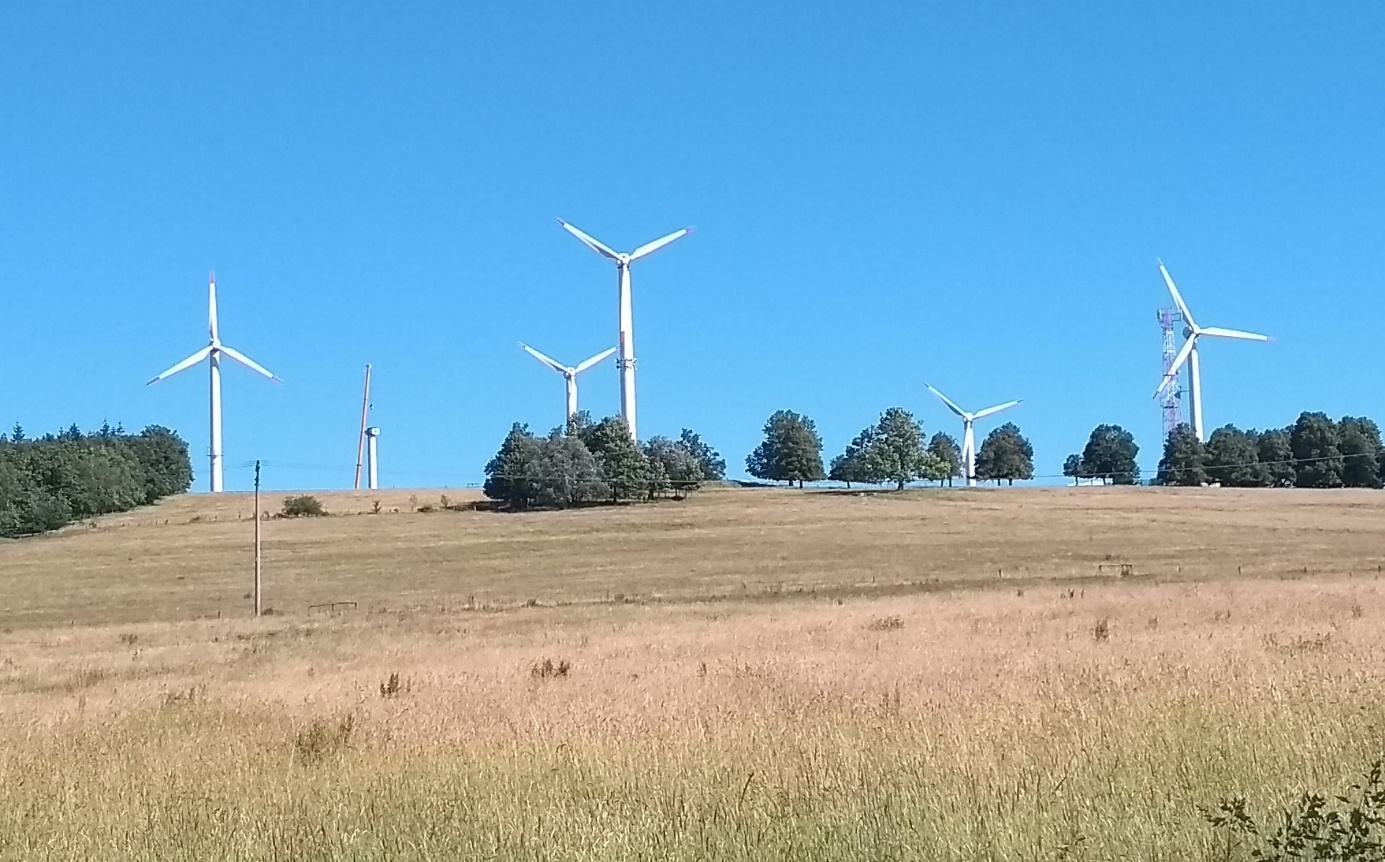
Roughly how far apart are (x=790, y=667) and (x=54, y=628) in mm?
33706

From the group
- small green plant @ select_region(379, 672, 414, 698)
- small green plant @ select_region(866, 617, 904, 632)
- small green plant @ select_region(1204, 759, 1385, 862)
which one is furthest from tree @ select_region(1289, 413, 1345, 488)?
small green plant @ select_region(1204, 759, 1385, 862)

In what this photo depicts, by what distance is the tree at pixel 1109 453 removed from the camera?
630ft

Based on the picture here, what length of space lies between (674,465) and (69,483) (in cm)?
5510

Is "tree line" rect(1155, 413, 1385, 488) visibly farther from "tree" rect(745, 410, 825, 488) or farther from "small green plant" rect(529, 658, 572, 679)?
"small green plant" rect(529, 658, 572, 679)

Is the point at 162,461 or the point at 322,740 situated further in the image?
the point at 162,461

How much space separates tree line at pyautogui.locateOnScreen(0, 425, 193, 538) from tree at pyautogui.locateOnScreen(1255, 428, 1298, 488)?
384 feet

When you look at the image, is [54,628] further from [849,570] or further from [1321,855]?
[1321,855]

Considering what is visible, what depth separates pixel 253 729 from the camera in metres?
13.8

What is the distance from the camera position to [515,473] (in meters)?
119

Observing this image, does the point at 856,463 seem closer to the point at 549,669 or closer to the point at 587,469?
the point at 587,469

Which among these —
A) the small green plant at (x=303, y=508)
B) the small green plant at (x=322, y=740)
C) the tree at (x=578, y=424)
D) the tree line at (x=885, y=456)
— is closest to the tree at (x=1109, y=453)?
the tree line at (x=885, y=456)

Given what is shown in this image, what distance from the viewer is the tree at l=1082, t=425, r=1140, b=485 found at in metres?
192

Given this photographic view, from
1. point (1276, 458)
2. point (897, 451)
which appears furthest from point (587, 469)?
point (1276, 458)

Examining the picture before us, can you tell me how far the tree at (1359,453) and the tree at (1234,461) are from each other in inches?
373
